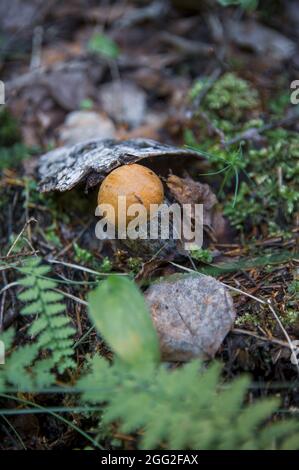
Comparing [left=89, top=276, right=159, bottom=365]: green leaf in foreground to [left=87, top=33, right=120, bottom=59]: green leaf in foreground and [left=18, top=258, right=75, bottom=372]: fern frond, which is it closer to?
[left=18, top=258, right=75, bottom=372]: fern frond

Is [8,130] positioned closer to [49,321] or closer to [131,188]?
[131,188]

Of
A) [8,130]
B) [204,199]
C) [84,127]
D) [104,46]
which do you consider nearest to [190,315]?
[204,199]

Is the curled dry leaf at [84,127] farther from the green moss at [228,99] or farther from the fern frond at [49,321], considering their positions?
the fern frond at [49,321]

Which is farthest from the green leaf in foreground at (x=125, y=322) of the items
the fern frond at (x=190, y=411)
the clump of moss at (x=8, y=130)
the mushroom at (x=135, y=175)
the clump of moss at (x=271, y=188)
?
the clump of moss at (x=8, y=130)

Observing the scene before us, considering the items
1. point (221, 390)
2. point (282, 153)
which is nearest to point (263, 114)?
point (282, 153)

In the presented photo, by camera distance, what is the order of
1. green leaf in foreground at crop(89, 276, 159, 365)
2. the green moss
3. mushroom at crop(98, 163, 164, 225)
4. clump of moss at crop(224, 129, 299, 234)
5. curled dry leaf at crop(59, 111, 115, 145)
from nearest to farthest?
green leaf in foreground at crop(89, 276, 159, 365), mushroom at crop(98, 163, 164, 225), clump of moss at crop(224, 129, 299, 234), the green moss, curled dry leaf at crop(59, 111, 115, 145)

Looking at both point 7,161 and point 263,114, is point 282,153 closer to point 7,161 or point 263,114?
point 263,114

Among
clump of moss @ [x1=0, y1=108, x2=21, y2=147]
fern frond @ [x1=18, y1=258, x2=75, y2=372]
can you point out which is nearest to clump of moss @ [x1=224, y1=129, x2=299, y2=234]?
fern frond @ [x1=18, y1=258, x2=75, y2=372]

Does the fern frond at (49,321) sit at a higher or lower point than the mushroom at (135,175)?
lower
